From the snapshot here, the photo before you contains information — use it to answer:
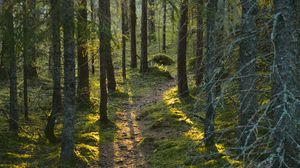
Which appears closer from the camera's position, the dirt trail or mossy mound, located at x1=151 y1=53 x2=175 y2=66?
the dirt trail

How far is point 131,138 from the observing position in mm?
13961

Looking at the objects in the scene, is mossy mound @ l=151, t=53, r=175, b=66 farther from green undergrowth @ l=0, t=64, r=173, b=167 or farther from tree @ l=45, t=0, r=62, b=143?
tree @ l=45, t=0, r=62, b=143

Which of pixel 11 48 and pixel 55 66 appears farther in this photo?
pixel 55 66

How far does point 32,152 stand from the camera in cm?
1162

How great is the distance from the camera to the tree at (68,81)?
9.76m

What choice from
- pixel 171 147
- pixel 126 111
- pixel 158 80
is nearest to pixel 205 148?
pixel 171 147

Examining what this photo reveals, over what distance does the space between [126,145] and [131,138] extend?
72 cm

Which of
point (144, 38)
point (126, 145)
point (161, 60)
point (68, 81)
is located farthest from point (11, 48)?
point (161, 60)

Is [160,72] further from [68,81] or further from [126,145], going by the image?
[68,81]

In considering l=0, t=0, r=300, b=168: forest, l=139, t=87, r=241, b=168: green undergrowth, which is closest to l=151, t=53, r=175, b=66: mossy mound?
l=0, t=0, r=300, b=168: forest

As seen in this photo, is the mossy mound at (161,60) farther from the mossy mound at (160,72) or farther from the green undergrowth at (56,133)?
the green undergrowth at (56,133)

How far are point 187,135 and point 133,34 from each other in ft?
50.8

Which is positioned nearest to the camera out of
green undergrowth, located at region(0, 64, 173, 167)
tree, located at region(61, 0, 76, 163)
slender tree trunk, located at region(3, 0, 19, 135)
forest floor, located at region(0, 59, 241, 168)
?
tree, located at region(61, 0, 76, 163)

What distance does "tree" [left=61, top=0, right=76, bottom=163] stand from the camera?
976 centimetres
